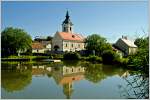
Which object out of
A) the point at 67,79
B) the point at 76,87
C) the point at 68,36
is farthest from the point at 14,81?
the point at 68,36

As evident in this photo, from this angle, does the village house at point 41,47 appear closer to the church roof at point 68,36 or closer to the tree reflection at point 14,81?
the church roof at point 68,36

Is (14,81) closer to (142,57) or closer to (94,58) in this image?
(142,57)

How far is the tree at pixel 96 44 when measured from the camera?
10.6 metres

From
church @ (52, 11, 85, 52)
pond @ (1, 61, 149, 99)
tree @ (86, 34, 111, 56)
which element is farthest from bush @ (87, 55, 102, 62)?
pond @ (1, 61, 149, 99)

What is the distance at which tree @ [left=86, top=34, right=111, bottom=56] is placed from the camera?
34.9ft

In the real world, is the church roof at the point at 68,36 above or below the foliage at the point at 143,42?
above

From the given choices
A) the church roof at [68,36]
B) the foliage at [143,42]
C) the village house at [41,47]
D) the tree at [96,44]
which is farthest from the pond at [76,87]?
the church roof at [68,36]

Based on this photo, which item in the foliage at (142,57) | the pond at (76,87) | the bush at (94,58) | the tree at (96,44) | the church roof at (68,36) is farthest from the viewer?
the church roof at (68,36)

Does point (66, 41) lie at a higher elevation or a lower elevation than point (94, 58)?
higher

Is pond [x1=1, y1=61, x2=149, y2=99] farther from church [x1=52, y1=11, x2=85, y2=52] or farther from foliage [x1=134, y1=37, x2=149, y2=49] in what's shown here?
church [x1=52, y1=11, x2=85, y2=52]

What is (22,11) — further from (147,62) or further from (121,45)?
(121,45)

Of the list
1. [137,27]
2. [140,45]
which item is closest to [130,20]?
[137,27]

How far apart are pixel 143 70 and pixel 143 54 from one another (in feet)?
0.31

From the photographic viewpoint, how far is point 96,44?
12695 millimetres
